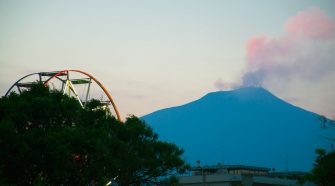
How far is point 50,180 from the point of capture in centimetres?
5150

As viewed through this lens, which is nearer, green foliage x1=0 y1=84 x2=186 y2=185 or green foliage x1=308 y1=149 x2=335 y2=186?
green foliage x1=308 y1=149 x2=335 y2=186

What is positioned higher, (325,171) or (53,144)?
(53,144)

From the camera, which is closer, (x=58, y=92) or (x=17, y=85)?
(x=58, y=92)

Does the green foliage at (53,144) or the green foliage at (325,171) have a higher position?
the green foliage at (53,144)

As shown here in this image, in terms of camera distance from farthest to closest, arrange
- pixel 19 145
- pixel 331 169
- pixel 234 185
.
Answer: pixel 234 185 → pixel 19 145 → pixel 331 169

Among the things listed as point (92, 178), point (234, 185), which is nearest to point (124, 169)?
point (92, 178)

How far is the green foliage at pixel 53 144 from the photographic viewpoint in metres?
50.0

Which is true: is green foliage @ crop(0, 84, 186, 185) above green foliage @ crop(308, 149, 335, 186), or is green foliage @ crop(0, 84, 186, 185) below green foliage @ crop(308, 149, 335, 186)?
above

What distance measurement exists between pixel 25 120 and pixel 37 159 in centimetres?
449

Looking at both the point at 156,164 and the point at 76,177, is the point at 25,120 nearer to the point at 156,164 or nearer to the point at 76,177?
the point at 76,177

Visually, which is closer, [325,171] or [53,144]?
[325,171]

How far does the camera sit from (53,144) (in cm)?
5078

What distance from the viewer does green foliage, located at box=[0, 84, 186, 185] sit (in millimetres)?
49969

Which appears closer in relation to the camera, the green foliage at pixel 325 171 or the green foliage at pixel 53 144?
the green foliage at pixel 325 171
